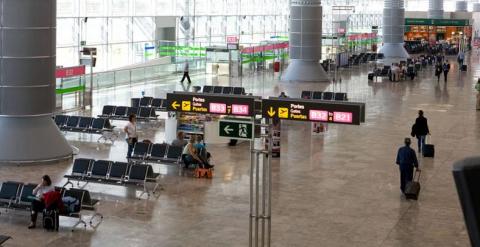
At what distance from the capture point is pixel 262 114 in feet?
42.4

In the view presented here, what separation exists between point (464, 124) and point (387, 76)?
68.1 feet

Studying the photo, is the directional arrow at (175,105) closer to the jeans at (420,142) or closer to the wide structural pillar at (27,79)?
the wide structural pillar at (27,79)

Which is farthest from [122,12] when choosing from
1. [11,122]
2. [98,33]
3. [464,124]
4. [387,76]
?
[11,122]

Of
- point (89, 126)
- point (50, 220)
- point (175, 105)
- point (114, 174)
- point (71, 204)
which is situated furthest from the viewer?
point (89, 126)

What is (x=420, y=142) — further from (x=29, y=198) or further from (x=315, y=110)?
(x=29, y=198)

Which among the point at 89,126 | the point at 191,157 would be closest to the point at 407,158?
the point at 191,157

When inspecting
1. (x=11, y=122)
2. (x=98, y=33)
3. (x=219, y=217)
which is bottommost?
(x=219, y=217)

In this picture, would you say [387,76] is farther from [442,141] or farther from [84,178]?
[84,178]

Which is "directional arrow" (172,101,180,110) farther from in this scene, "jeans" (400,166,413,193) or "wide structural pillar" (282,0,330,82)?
"wide structural pillar" (282,0,330,82)

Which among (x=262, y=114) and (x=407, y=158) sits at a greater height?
(x=262, y=114)

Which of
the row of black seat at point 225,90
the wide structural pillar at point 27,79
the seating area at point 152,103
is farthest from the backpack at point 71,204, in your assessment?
the row of black seat at point 225,90

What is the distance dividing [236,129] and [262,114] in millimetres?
2533

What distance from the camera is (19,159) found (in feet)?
58.8

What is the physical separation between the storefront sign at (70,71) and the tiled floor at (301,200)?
561 centimetres
